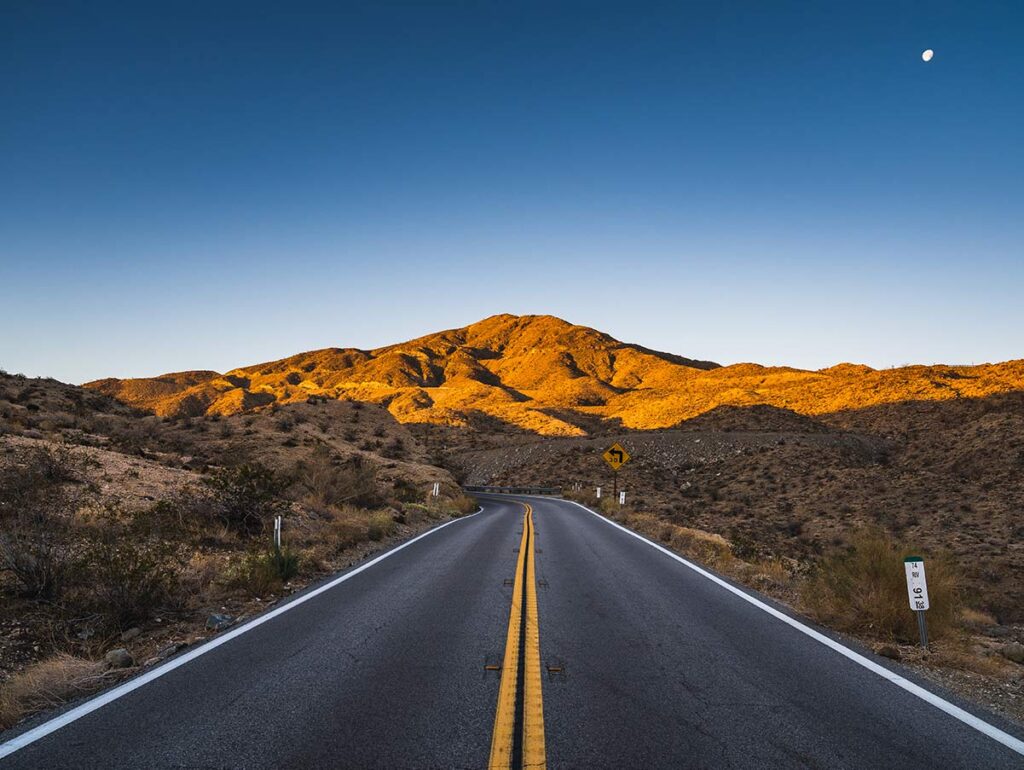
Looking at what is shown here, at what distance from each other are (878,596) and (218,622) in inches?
321

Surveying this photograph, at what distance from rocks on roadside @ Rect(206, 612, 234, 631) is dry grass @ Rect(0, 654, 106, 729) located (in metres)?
1.50

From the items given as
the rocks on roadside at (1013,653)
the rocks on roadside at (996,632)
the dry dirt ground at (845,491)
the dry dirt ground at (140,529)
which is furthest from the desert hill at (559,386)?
the rocks on roadside at (1013,653)

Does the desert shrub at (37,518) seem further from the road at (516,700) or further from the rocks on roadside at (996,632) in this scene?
the rocks on roadside at (996,632)

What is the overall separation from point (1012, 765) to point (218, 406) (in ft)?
424

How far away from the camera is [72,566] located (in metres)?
7.71

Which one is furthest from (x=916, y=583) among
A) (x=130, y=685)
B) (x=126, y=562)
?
(x=126, y=562)

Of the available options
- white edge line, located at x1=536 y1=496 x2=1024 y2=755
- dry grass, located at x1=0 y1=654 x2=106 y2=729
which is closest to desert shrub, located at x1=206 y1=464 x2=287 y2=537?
dry grass, located at x1=0 y1=654 x2=106 y2=729

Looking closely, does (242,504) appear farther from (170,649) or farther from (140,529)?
(170,649)

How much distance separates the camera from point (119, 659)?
18.8 ft

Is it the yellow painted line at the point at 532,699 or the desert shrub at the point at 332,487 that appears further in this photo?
the desert shrub at the point at 332,487

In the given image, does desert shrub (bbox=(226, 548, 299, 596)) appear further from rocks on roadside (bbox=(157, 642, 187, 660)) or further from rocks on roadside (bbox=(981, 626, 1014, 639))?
rocks on roadside (bbox=(981, 626, 1014, 639))

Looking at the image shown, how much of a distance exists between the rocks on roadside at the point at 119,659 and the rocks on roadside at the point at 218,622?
4.09 feet

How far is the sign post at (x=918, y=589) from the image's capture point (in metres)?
6.64

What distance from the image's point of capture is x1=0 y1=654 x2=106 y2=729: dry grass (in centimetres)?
453
